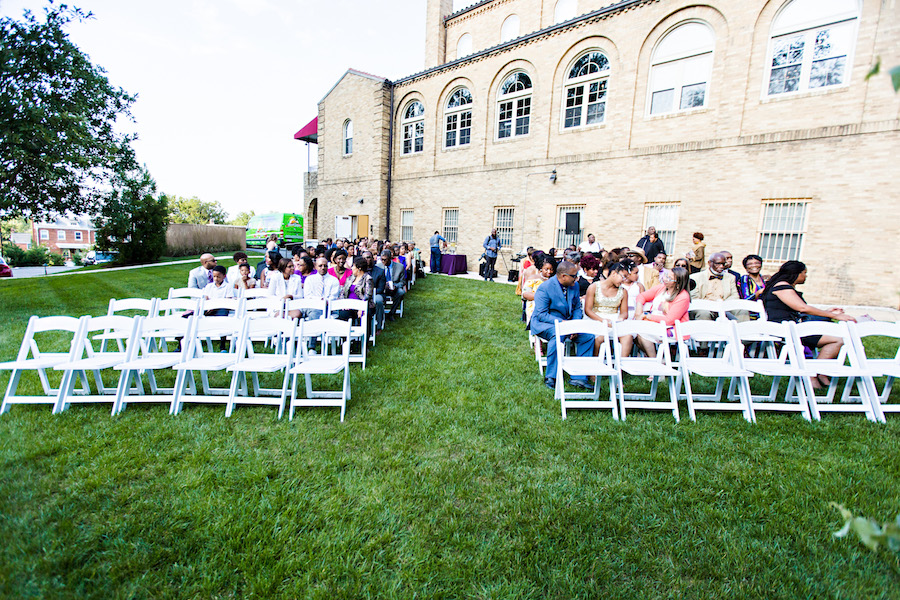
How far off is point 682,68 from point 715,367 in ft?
39.6

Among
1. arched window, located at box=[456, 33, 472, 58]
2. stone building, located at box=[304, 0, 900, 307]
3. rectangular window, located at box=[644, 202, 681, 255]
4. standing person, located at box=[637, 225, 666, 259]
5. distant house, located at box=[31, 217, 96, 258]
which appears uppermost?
arched window, located at box=[456, 33, 472, 58]

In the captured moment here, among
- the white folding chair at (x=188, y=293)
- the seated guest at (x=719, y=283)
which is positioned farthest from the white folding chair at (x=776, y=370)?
the white folding chair at (x=188, y=293)

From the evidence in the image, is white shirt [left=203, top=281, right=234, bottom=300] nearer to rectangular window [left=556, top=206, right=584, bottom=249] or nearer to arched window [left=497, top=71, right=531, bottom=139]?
rectangular window [left=556, top=206, right=584, bottom=249]

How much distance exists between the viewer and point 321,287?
7.22 m

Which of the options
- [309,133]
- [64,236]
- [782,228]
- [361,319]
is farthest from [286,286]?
[64,236]

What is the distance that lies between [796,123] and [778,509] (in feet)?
40.0

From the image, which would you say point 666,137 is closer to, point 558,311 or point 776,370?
point 558,311

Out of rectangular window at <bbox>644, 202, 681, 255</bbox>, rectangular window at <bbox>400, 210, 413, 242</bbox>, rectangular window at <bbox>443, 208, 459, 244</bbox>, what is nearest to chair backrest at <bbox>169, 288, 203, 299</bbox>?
rectangular window at <bbox>644, 202, 681, 255</bbox>

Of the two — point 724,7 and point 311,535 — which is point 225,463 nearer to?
point 311,535

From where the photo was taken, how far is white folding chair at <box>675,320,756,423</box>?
4.50 metres

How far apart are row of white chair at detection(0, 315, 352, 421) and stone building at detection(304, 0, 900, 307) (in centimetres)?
1217

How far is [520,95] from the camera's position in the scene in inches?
667

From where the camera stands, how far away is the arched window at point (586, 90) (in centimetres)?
1480

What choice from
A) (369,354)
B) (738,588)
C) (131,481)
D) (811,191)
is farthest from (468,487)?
(811,191)
